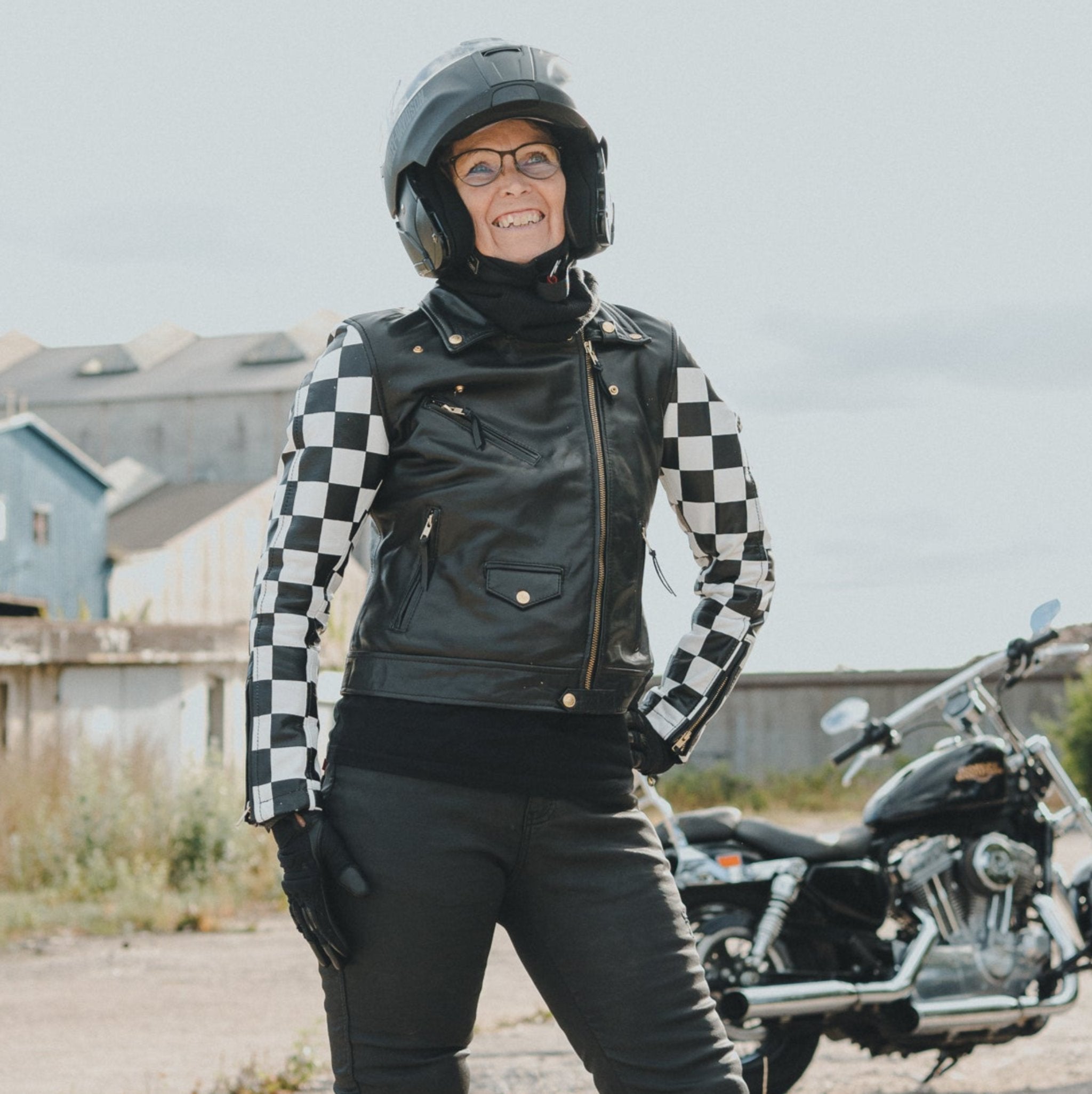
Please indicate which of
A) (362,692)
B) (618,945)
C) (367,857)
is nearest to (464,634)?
(362,692)

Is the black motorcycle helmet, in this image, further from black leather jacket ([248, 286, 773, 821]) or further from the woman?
black leather jacket ([248, 286, 773, 821])

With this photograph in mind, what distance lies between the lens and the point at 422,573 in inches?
89.5

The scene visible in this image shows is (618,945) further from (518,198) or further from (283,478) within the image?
(518,198)

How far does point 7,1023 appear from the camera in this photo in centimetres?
605

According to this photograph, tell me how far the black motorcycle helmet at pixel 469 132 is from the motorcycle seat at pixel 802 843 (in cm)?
272

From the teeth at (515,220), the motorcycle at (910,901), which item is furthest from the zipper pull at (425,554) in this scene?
the motorcycle at (910,901)

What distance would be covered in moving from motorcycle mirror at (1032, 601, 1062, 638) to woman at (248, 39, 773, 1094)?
2.84 meters

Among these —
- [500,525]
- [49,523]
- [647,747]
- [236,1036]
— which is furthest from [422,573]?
[49,523]

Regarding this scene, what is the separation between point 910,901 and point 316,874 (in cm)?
309

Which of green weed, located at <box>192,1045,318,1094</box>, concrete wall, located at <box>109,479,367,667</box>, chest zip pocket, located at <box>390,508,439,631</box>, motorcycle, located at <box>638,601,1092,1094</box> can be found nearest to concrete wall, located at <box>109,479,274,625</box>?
concrete wall, located at <box>109,479,367,667</box>

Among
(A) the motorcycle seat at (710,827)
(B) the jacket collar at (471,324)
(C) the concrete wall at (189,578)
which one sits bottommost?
(C) the concrete wall at (189,578)

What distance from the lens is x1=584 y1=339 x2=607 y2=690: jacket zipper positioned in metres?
2.28

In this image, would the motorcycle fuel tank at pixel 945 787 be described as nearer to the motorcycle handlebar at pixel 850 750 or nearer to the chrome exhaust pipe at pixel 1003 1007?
the motorcycle handlebar at pixel 850 750

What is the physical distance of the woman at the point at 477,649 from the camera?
2201mm
